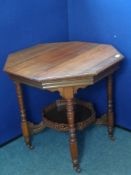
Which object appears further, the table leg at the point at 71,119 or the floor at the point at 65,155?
the floor at the point at 65,155

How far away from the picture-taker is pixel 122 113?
2150mm

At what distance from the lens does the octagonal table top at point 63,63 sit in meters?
1.51

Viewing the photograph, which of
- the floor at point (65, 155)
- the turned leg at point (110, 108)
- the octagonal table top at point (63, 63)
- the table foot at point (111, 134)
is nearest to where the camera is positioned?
the octagonal table top at point (63, 63)

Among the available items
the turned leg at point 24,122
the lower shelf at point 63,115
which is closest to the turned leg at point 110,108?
the lower shelf at point 63,115

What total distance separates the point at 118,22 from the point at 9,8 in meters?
0.71

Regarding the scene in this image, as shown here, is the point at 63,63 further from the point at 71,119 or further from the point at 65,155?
the point at 65,155

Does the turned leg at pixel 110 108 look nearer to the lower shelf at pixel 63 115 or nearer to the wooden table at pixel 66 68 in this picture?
the wooden table at pixel 66 68

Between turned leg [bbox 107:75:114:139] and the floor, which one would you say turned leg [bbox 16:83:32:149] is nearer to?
the floor

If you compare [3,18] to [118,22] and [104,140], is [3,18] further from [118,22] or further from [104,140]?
[104,140]

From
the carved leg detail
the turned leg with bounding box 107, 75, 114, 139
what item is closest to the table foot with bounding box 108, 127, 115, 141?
the turned leg with bounding box 107, 75, 114, 139

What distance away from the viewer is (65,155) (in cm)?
195

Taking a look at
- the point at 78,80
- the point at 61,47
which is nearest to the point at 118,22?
the point at 61,47

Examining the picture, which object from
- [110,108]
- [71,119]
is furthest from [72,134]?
[110,108]

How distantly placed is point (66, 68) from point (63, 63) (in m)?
0.08
